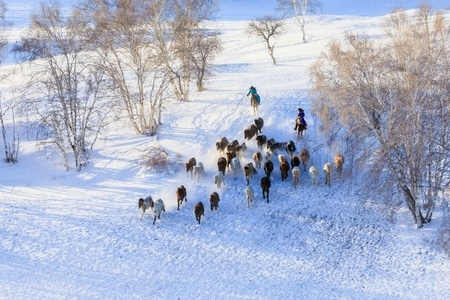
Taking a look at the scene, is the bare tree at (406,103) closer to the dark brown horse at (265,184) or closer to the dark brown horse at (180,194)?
the dark brown horse at (265,184)

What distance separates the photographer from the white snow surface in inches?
690

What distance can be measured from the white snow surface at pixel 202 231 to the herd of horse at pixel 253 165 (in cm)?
38

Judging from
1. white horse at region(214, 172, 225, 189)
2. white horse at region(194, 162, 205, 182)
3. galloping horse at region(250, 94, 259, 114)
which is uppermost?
galloping horse at region(250, 94, 259, 114)

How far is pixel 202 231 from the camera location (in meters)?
20.6

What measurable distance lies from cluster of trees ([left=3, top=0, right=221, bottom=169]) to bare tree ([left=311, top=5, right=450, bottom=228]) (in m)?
11.5

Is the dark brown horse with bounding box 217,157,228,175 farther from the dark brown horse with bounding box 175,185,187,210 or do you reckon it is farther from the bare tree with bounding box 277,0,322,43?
the bare tree with bounding box 277,0,322,43

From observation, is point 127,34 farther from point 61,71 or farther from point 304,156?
point 304,156

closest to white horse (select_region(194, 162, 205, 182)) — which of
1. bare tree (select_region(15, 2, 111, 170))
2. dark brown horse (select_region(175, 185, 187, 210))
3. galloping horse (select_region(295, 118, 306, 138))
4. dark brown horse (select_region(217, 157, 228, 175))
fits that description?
dark brown horse (select_region(217, 157, 228, 175))

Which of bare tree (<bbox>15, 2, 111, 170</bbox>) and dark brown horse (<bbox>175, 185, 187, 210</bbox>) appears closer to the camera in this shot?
dark brown horse (<bbox>175, 185, 187, 210</bbox>)

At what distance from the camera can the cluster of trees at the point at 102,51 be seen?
84.4 ft

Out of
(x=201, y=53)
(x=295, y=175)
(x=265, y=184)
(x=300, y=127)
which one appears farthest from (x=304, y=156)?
(x=201, y=53)

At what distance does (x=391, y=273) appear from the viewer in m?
18.0

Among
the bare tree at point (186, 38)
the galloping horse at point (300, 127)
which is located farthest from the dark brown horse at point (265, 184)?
the bare tree at point (186, 38)

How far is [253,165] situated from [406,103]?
26.1 feet
